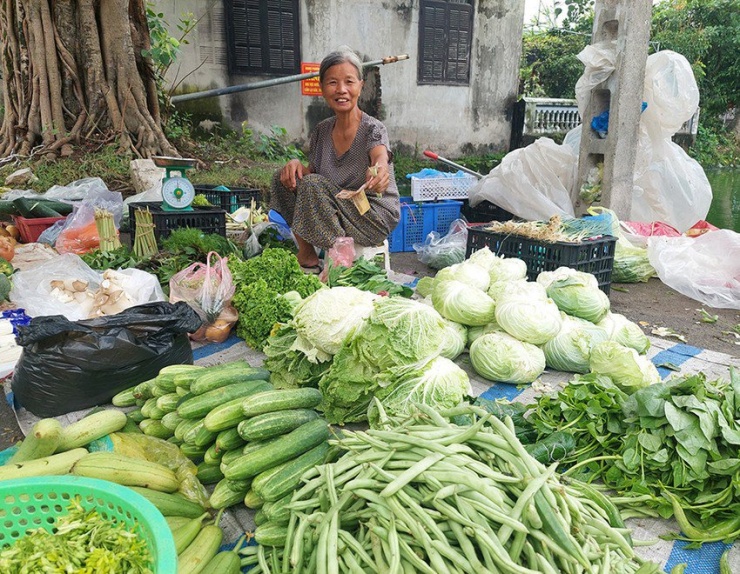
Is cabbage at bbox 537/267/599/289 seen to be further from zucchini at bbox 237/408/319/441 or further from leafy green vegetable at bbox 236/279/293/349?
zucchini at bbox 237/408/319/441

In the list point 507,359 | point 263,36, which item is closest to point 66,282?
point 507,359

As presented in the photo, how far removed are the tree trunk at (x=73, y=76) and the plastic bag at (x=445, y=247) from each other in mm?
4146

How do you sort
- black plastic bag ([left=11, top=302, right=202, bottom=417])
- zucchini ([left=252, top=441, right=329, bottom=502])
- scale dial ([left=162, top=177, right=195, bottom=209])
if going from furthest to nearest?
1. scale dial ([left=162, top=177, right=195, bottom=209])
2. black plastic bag ([left=11, top=302, right=202, bottom=417])
3. zucchini ([left=252, top=441, right=329, bottom=502])

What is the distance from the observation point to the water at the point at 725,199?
8.42 m

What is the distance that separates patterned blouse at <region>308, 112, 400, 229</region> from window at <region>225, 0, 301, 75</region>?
6.24 metres

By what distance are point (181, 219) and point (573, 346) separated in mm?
3279

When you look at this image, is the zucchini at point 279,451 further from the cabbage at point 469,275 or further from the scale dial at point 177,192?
the scale dial at point 177,192

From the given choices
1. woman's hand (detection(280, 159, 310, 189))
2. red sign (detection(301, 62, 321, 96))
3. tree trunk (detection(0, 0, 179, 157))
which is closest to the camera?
woman's hand (detection(280, 159, 310, 189))

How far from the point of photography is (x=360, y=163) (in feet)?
14.6

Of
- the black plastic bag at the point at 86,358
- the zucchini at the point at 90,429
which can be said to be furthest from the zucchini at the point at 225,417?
the black plastic bag at the point at 86,358

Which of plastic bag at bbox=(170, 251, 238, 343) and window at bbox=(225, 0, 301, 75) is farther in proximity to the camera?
window at bbox=(225, 0, 301, 75)

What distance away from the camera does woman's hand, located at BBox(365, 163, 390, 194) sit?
420 cm

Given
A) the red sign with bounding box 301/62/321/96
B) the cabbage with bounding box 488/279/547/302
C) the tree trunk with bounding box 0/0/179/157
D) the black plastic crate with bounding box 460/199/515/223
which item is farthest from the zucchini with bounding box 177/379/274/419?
the red sign with bounding box 301/62/321/96

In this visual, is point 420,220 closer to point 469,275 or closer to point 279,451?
point 469,275
